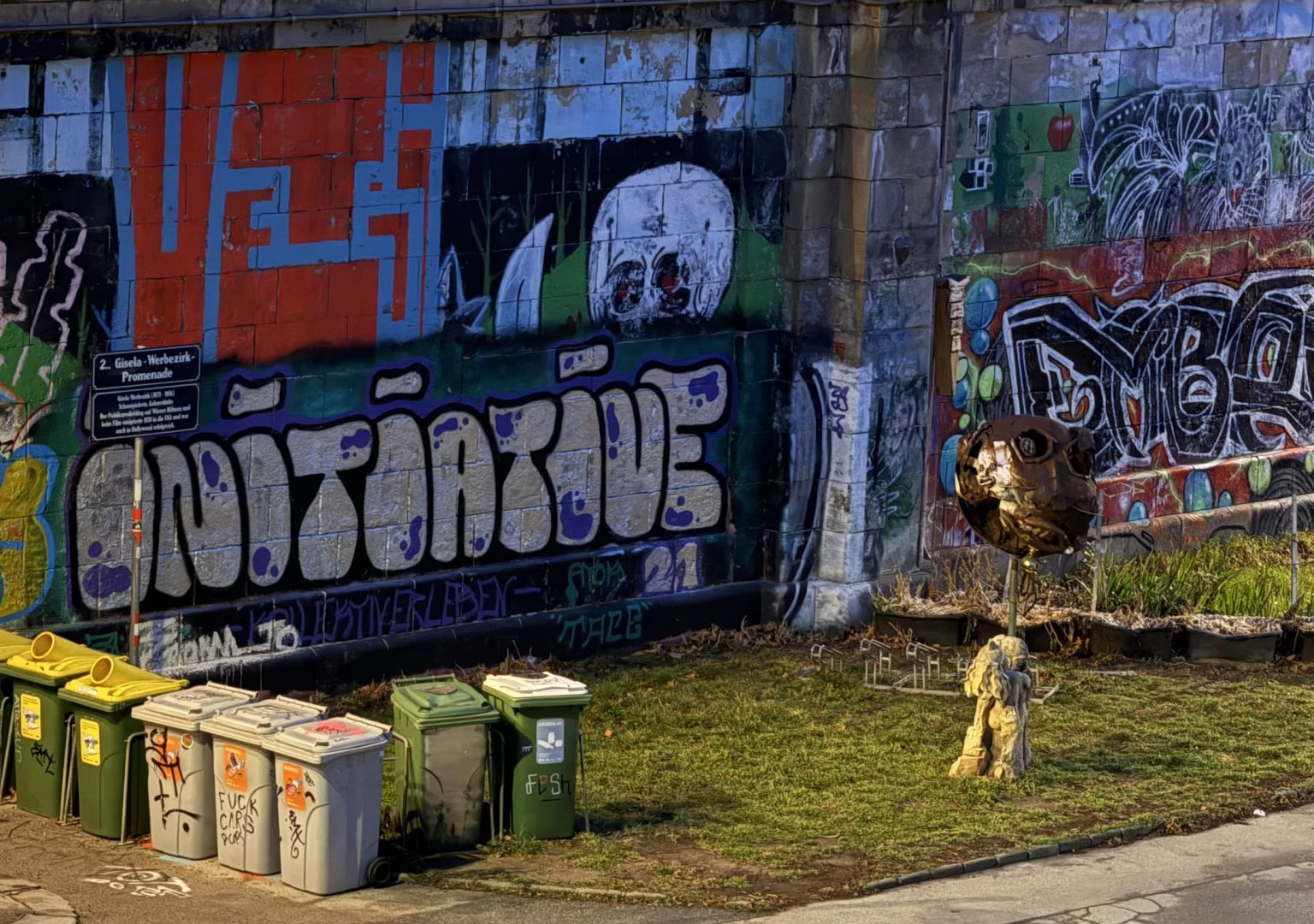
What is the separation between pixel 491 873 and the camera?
1291 centimetres

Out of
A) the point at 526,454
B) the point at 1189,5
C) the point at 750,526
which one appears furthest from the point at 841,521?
the point at 1189,5

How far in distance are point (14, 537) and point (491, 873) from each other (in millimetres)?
4158

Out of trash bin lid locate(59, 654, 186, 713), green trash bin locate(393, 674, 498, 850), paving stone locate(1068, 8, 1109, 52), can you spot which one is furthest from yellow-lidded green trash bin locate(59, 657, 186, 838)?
paving stone locate(1068, 8, 1109, 52)

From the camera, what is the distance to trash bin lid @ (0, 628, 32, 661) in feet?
46.0

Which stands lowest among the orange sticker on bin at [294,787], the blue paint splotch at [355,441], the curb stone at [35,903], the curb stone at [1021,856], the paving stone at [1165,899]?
the curb stone at [35,903]

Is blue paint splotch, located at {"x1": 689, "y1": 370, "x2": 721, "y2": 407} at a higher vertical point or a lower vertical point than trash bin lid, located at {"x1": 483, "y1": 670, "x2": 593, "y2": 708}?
higher


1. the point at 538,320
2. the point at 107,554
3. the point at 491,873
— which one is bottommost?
the point at 491,873

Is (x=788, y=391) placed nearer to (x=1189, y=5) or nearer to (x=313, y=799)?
(x=1189, y=5)

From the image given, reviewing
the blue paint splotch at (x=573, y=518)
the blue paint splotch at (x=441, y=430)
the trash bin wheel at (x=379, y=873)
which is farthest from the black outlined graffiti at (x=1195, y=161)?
the trash bin wheel at (x=379, y=873)

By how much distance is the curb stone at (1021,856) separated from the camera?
13.2m

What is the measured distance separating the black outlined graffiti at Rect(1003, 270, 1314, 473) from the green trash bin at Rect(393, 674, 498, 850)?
8.02 metres

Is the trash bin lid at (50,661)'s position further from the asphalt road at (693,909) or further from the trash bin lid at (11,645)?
the asphalt road at (693,909)

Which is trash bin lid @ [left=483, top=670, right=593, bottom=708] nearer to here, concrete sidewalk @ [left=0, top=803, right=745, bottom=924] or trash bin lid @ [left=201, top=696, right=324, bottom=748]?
trash bin lid @ [left=201, top=696, right=324, bottom=748]

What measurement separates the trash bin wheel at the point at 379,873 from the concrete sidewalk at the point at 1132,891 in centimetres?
193
